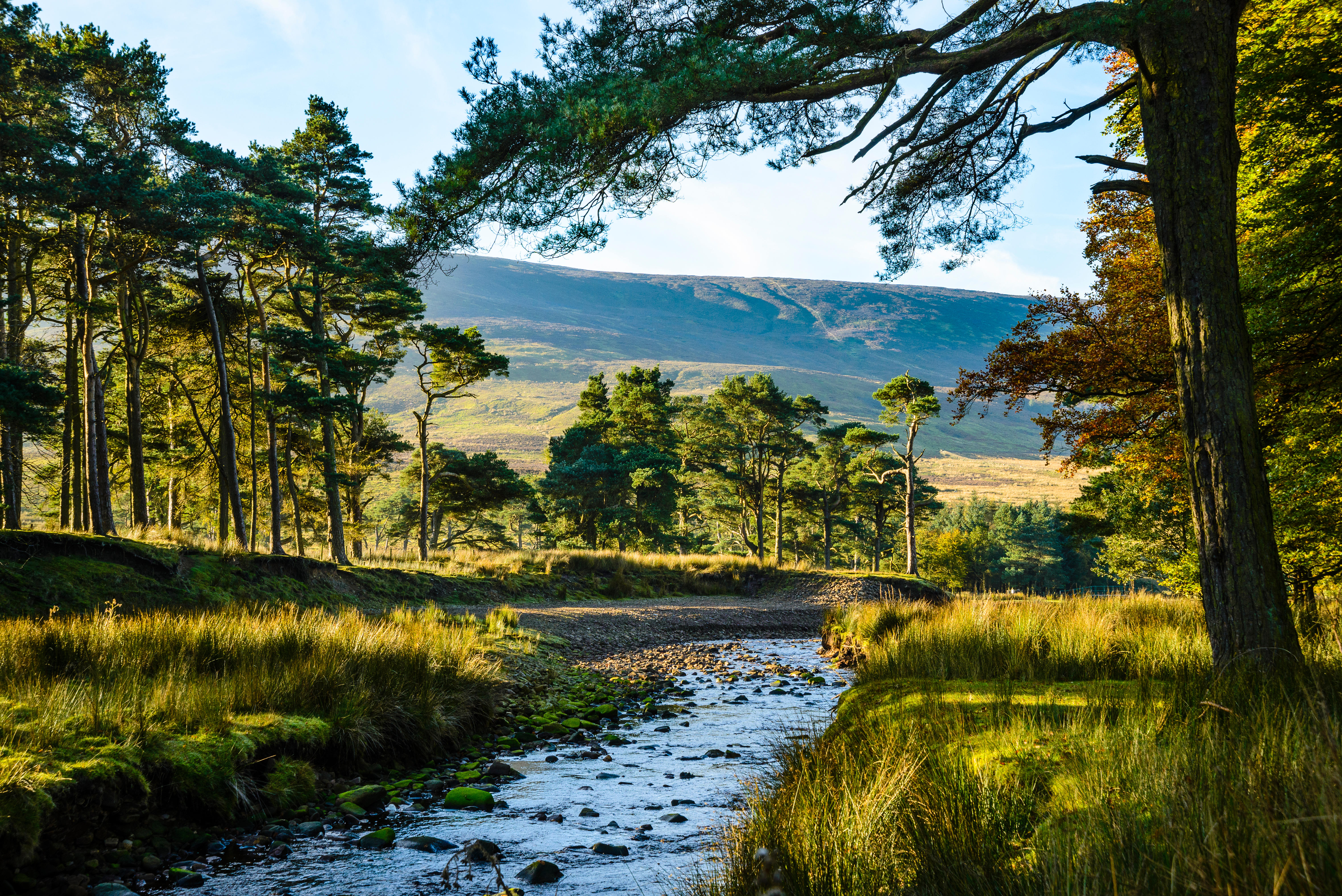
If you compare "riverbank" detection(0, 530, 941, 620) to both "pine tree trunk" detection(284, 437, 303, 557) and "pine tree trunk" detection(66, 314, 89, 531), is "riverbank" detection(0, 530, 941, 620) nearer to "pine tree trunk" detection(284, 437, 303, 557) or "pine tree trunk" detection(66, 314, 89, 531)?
"pine tree trunk" detection(284, 437, 303, 557)

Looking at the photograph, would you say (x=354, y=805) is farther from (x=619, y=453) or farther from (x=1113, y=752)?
(x=619, y=453)

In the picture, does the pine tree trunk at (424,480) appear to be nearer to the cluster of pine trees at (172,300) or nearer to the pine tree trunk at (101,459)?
the cluster of pine trees at (172,300)

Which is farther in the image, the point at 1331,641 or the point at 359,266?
the point at 359,266

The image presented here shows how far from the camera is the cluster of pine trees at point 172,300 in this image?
13.5 m

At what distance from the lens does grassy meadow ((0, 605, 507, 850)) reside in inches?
153

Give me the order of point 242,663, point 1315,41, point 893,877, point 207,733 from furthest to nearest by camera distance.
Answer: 1. point 1315,41
2. point 242,663
3. point 207,733
4. point 893,877

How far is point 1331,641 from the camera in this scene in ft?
16.4

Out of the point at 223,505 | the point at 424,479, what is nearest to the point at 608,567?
the point at 424,479

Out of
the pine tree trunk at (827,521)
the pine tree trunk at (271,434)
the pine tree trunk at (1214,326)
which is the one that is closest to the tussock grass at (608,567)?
the pine tree trunk at (271,434)

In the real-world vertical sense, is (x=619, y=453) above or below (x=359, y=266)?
below

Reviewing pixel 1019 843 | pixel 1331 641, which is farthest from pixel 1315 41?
pixel 1019 843

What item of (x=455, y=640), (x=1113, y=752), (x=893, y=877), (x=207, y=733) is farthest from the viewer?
(x=455, y=640)

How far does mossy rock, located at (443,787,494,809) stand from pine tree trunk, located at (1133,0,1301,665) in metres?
4.89

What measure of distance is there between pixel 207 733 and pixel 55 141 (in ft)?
46.8
